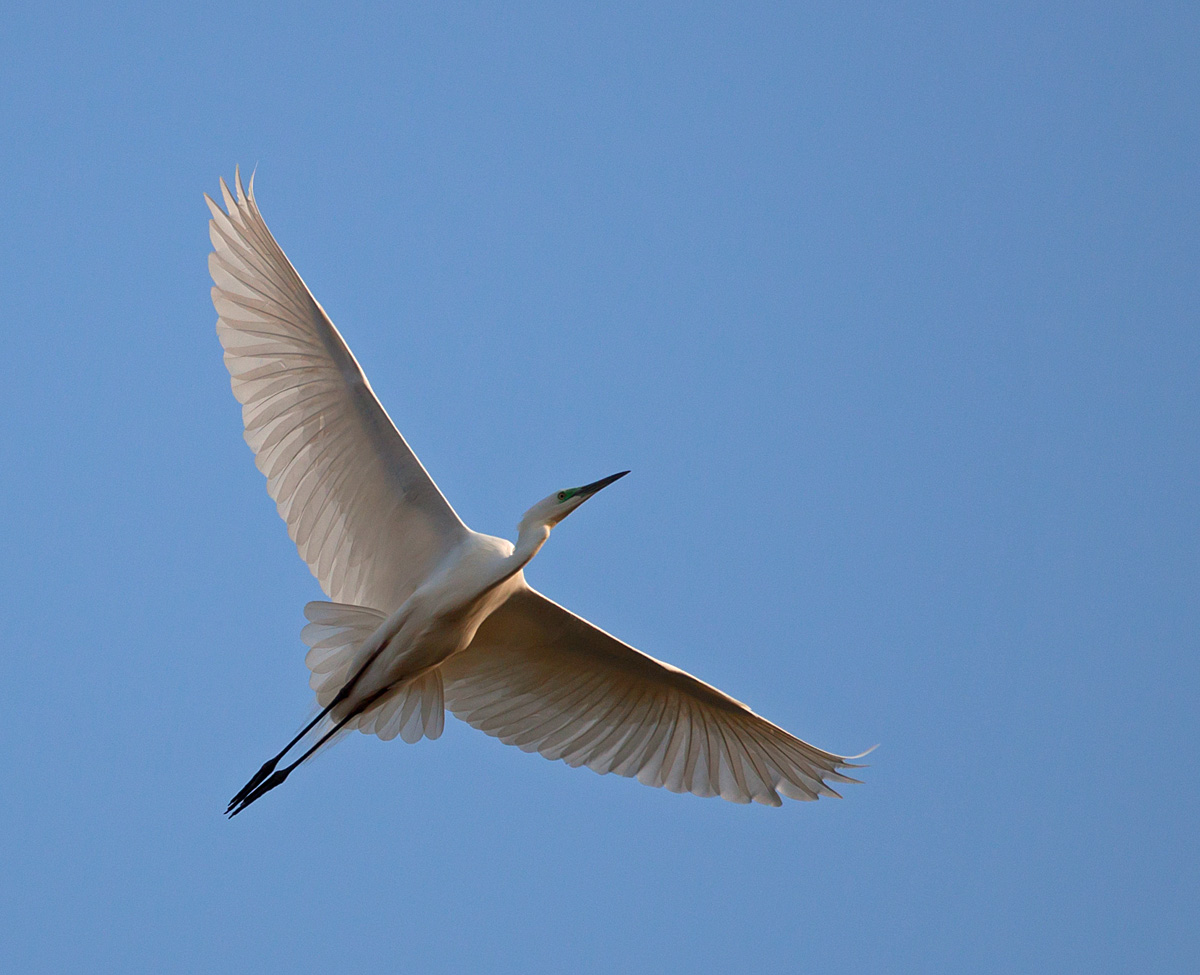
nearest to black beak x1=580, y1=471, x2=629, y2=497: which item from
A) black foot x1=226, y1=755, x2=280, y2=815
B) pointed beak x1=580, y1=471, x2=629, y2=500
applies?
pointed beak x1=580, y1=471, x2=629, y2=500

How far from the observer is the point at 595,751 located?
9680 millimetres

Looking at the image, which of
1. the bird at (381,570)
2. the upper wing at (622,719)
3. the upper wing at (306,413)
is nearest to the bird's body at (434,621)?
the bird at (381,570)

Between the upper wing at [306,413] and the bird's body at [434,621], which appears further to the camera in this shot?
the upper wing at [306,413]

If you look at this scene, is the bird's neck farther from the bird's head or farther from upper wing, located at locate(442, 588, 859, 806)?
upper wing, located at locate(442, 588, 859, 806)

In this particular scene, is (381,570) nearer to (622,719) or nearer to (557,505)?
(557,505)

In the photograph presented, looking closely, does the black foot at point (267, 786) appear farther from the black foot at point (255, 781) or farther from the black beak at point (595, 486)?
the black beak at point (595, 486)

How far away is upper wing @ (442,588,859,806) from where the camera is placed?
9.41 metres

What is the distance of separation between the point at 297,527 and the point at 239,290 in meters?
1.40

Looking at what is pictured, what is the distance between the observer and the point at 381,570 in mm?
9148

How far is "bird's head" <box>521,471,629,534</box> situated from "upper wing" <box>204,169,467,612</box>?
19.2 inches

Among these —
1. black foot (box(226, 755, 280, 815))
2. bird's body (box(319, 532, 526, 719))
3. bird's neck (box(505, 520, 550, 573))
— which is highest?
bird's neck (box(505, 520, 550, 573))

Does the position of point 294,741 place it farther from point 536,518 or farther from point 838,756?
point 838,756

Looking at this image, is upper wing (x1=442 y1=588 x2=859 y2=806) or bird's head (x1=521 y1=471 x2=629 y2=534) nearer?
bird's head (x1=521 y1=471 x2=629 y2=534)

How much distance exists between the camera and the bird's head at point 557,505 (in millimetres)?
8719
